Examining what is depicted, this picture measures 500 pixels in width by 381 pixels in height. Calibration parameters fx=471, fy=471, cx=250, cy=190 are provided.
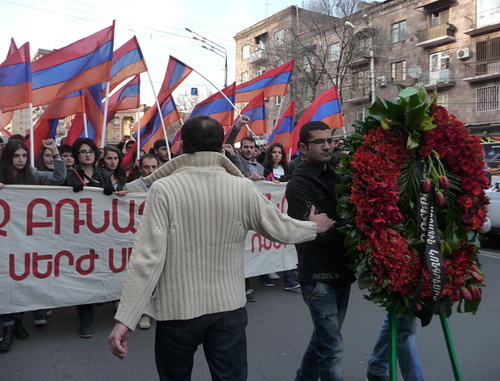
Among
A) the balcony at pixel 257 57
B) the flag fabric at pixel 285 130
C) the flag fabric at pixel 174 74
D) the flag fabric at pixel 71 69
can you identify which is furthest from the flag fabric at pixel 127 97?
the balcony at pixel 257 57

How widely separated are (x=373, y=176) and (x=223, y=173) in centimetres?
81

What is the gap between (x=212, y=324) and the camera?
2229 mm

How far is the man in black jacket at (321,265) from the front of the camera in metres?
2.81

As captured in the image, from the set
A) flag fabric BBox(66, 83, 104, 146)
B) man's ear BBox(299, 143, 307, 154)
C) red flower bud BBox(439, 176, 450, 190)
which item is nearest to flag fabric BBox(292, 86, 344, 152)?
flag fabric BBox(66, 83, 104, 146)

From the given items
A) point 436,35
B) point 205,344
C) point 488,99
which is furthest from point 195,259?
point 436,35

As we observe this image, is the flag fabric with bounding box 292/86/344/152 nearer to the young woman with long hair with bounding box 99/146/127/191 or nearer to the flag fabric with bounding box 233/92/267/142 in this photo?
the flag fabric with bounding box 233/92/267/142

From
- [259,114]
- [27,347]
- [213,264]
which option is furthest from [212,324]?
[259,114]

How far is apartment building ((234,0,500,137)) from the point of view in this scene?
2747 cm

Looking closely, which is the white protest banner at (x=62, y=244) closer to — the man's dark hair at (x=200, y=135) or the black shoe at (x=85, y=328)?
the black shoe at (x=85, y=328)

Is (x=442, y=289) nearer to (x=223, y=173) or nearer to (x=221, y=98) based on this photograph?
(x=223, y=173)

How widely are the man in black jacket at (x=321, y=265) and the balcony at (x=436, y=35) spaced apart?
2939cm

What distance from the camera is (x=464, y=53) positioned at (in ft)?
92.5

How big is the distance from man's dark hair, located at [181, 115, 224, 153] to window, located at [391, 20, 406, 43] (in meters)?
32.3

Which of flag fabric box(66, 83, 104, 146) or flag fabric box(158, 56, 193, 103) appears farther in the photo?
flag fabric box(158, 56, 193, 103)
